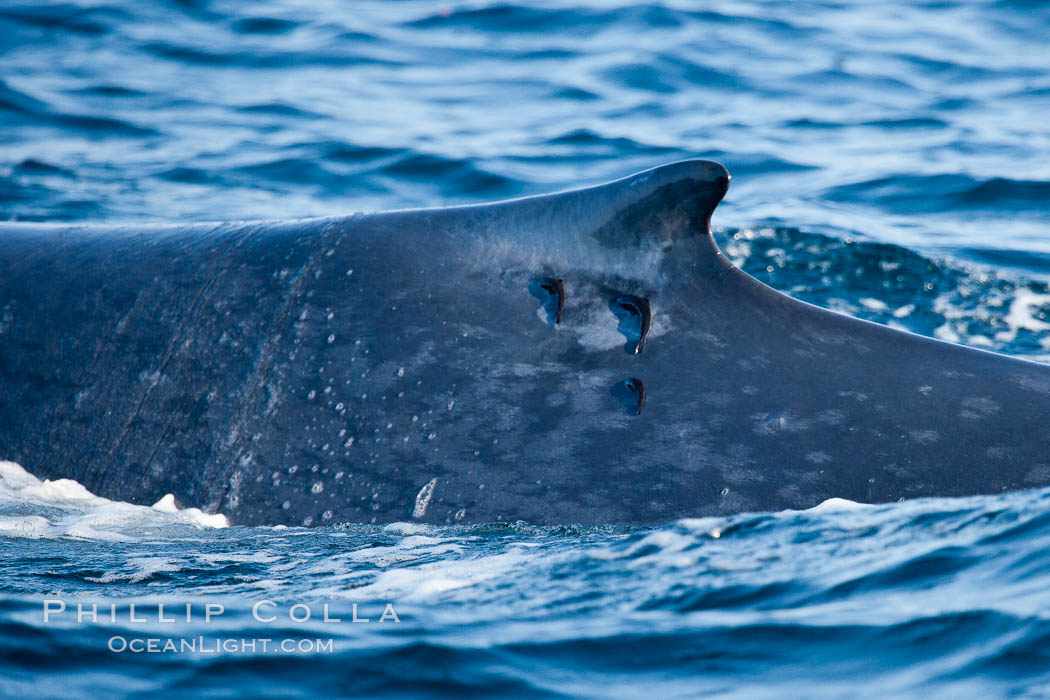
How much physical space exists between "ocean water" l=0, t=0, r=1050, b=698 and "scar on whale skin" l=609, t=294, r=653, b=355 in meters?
0.67

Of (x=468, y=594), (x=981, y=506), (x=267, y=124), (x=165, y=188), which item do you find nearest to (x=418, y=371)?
(x=468, y=594)

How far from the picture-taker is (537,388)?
456cm

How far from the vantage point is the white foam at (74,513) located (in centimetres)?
478

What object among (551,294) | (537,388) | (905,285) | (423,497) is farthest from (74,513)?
(905,285)

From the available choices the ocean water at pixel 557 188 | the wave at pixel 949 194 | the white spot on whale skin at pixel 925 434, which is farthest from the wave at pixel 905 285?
the white spot on whale skin at pixel 925 434

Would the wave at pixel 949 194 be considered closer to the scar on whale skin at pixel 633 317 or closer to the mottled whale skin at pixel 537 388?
the mottled whale skin at pixel 537 388

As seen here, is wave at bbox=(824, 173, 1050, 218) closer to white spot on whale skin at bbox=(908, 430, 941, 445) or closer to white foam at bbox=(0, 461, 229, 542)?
white spot on whale skin at bbox=(908, 430, 941, 445)

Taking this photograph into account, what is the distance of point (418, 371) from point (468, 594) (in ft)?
2.93

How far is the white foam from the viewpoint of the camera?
4.78 metres

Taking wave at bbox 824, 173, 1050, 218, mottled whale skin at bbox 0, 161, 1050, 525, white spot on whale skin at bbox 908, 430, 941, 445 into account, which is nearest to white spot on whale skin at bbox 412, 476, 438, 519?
mottled whale skin at bbox 0, 161, 1050, 525

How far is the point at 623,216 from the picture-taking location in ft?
14.9

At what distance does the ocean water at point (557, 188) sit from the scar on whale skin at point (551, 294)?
2.61ft

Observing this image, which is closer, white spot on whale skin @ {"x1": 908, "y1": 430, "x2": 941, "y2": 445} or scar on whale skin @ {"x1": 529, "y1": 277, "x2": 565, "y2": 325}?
white spot on whale skin @ {"x1": 908, "y1": 430, "x2": 941, "y2": 445}

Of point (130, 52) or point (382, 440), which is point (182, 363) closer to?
point (382, 440)
